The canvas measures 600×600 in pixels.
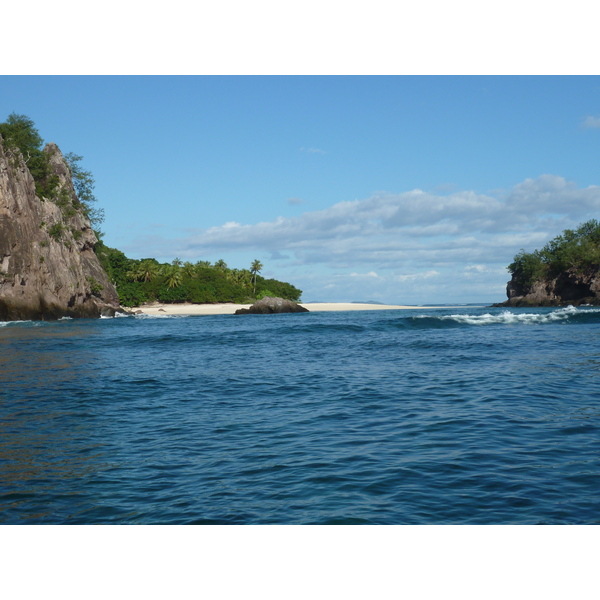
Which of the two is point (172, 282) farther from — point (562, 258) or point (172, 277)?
point (562, 258)

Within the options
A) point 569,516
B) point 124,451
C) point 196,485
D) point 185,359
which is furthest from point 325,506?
point 185,359

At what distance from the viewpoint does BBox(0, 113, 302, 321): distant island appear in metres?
57.3

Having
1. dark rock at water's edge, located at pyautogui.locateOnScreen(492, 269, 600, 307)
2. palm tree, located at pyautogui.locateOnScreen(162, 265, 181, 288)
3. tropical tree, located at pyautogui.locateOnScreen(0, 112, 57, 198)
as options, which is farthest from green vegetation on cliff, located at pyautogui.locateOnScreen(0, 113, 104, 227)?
dark rock at water's edge, located at pyautogui.locateOnScreen(492, 269, 600, 307)

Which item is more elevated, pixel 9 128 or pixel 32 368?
pixel 9 128

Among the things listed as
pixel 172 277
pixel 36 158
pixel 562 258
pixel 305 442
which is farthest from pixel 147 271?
pixel 305 442

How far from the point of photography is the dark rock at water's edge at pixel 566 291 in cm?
10331

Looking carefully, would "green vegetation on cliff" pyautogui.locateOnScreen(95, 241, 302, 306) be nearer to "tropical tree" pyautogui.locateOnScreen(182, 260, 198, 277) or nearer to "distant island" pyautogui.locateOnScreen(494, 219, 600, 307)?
"tropical tree" pyautogui.locateOnScreen(182, 260, 198, 277)

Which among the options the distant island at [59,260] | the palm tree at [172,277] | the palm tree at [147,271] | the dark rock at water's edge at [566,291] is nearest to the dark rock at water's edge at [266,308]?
the distant island at [59,260]

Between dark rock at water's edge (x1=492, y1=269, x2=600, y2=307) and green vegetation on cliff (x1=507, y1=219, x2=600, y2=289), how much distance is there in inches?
44.4

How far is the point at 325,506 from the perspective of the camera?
680cm

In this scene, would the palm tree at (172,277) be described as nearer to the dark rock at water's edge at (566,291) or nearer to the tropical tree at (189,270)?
the tropical tree at (189,270)

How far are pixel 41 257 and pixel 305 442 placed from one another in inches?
2374

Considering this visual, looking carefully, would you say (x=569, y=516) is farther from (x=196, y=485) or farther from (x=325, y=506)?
(x=196, y=485)

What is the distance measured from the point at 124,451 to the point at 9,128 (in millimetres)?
86550
